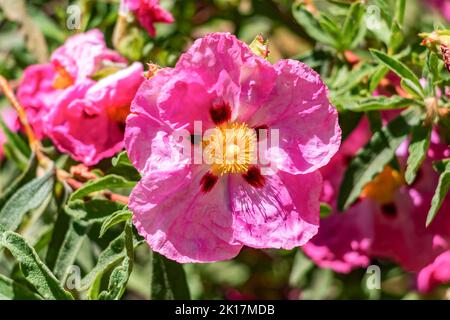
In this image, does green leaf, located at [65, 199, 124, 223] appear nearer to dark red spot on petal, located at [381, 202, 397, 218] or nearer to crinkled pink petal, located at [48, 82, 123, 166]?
crinkled pink petal, located at [48, 82, 123, 166]

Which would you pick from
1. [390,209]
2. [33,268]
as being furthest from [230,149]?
[390,209]

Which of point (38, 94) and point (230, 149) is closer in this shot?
point (230, 149)

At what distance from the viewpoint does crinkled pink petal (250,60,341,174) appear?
70.6 inches

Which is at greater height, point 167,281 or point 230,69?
point 230,69

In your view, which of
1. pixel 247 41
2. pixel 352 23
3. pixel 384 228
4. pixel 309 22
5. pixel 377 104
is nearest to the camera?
pixel 377 104

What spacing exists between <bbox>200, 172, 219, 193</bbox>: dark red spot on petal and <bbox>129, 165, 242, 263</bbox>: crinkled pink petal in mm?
12

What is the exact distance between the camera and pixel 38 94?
2.26m

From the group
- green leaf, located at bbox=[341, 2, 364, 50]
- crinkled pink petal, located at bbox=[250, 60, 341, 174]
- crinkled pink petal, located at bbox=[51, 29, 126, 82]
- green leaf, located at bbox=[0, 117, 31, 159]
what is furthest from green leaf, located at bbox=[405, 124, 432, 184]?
green leaf, located at bbox=[0, 117, 31, 159]

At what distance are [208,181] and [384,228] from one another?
76 centimetres

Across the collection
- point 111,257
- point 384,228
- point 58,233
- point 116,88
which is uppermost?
point 116,88

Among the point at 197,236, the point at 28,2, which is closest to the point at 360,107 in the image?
the point at 197,236

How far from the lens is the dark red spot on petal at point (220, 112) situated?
189 cm

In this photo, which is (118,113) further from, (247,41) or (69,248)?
(247,41)
